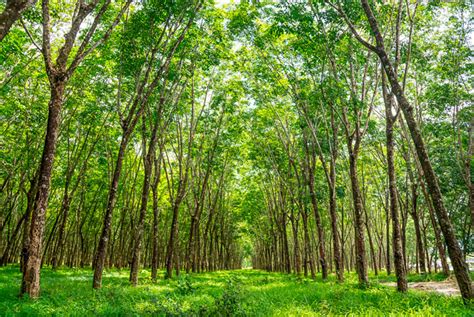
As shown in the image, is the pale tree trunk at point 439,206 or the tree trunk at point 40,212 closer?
the pale tree trunk at point 439,206

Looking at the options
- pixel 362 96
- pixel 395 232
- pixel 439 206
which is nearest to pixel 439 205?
pixel 439 206

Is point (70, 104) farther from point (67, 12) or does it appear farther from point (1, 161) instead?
point (1, 161)

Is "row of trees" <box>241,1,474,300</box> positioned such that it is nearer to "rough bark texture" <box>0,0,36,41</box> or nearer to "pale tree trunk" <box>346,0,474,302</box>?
"pale tree trunk" <box>346,0,474,302</box>

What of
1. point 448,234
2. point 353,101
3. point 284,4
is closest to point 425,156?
point 448,234

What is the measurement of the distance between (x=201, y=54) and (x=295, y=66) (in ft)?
17.4

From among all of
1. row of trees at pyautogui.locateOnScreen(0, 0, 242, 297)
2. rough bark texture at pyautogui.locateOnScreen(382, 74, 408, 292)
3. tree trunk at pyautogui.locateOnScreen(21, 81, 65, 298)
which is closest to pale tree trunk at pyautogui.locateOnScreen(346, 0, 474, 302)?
rough bark texture at pyautogui.locateOnScreen(382, 74, 408, 292)

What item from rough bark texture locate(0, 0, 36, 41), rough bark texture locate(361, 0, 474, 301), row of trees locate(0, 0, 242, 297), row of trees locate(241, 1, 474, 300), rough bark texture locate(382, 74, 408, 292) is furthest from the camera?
rough bark texture locate(382, 74, 408, 292)

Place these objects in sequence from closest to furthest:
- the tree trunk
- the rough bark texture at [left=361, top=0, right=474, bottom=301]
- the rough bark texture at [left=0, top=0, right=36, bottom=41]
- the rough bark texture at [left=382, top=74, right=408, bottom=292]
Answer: the rough bark texture at [left=0, top=0, right=36, bottom=41] → the rough bark texture at [left=361, top=0, right=474, bottom=301] → the tree trunk → the rough bark texture at [left=382, top=74, right=408, bottom=292]

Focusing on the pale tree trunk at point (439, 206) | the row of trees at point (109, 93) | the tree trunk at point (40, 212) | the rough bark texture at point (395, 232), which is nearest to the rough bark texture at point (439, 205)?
the pale tree trunk at point (439, 206)

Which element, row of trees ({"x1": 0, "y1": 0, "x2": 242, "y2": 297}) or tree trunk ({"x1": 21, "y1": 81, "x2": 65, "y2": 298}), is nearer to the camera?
tree trunk ({"x1": 21, "y1": 81, "x2": 65, "y2": 298})

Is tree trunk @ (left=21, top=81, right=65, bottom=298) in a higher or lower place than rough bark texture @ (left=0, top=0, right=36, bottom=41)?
lower

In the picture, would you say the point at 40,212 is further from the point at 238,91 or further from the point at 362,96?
the point at 238,91

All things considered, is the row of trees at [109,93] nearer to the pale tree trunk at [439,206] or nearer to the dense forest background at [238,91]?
the dense forest background at [238,91]

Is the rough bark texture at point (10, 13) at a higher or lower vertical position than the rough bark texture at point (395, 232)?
higher
